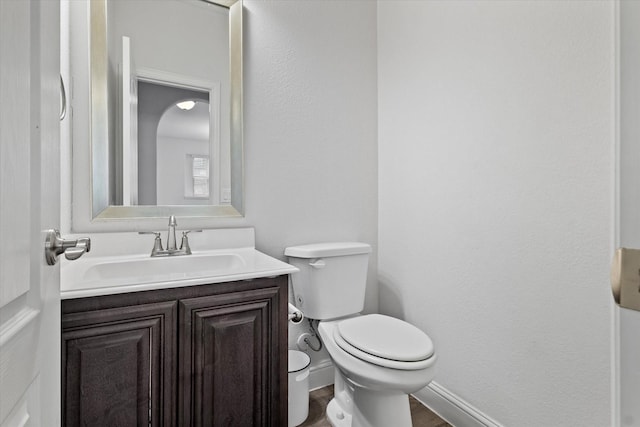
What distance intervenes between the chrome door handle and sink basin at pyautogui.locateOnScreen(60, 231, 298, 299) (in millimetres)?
363

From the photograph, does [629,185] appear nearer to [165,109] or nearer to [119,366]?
[119,366]

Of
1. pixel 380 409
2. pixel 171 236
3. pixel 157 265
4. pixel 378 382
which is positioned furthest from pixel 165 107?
pixel 380 409

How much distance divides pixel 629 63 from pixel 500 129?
918 mm

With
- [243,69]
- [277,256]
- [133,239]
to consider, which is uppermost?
[243,69]

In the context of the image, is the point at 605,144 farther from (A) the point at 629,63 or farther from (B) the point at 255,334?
(B) the point at 255,334

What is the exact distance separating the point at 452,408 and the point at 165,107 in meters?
1.94

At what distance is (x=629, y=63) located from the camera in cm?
46

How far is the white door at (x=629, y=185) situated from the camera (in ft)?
1.44

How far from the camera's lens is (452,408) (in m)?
1.51

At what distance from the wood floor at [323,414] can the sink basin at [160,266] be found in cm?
87

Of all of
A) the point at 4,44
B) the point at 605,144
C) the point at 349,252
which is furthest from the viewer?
the point at 349,252

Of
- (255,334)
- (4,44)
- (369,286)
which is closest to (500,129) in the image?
(369,286)

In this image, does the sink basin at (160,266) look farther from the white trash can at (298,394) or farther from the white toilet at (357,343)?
the white trash can at (298,394)

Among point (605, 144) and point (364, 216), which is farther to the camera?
point (364, 216)
